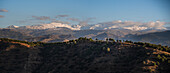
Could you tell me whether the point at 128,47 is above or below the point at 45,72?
above

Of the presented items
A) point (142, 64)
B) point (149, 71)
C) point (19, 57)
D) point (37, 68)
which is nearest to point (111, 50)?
point (142, 64)

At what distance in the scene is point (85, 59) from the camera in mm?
108312

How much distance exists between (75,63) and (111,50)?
25.0m

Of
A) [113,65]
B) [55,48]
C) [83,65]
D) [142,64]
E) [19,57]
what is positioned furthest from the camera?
[55,48]

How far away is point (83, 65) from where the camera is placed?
99.1m

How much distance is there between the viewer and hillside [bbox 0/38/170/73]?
83.9 meters

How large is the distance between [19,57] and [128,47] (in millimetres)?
74623

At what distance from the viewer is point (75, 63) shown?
10525 cm

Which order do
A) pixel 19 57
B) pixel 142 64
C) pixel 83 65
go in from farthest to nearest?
pixel 19 57, pixel 83 65, pixel 142 64

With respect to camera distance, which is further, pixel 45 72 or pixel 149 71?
pixel 45 72

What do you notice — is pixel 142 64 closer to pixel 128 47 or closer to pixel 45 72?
pixel 128 47

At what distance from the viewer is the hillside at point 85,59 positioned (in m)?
83.9

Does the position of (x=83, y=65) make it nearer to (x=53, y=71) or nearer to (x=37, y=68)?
(x=53, y=71)

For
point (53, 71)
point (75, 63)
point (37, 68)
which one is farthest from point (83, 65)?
point (37, 68)
